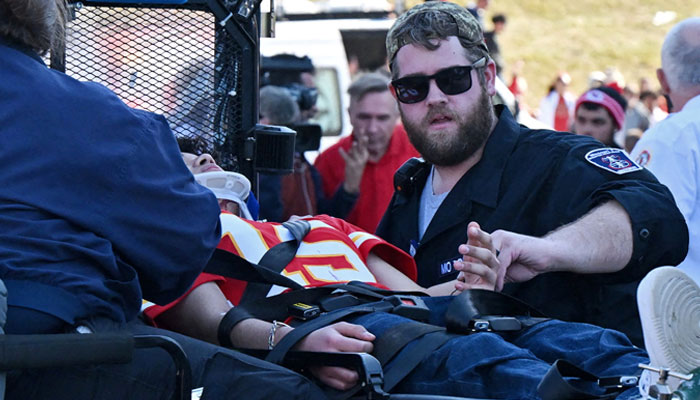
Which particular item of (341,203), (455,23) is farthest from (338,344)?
(341,203)

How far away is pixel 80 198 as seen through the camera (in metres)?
2.35

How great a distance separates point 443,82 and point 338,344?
149cm

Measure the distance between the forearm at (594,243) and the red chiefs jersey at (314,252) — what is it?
1.99ft

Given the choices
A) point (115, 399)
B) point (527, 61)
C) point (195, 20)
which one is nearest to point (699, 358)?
point (115, 399)

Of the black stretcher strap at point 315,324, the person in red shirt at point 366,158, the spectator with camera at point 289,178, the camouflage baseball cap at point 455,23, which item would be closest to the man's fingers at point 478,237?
the black stretcher strap at point 315,324

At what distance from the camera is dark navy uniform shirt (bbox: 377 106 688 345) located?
3.45m

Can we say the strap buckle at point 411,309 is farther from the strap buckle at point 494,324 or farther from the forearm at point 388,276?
the forearm at point 388,276

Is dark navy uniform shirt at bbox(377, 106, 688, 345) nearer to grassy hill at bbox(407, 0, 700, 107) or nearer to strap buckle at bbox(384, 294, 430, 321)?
strap buckle at bbox(384, 294, 430, 321)

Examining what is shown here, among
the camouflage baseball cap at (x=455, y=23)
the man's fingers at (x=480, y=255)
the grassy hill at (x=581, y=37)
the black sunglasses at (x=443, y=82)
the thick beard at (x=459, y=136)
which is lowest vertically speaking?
the grassy hill at (x=581, y=37)

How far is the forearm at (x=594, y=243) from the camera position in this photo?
10.9ft

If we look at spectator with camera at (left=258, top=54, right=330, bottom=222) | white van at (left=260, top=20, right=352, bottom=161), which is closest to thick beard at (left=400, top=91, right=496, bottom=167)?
spectator with camera at (left=258, top=54, right=330, bottom=222)

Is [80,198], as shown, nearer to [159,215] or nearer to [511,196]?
[159,215]

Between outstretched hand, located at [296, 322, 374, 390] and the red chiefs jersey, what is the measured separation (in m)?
0.52

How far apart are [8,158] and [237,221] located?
1187 mm
